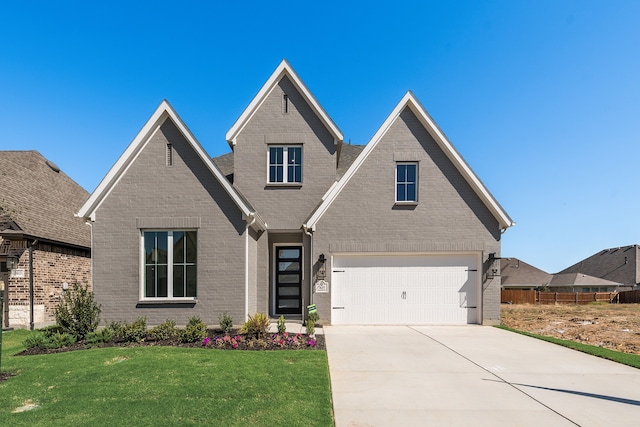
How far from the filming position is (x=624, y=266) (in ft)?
154

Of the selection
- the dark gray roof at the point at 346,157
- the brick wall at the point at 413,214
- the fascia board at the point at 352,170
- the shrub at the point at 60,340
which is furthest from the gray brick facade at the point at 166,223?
the dark gray roof at the point at 346,157

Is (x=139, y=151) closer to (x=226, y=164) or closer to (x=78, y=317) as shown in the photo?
(x=226, y=164)

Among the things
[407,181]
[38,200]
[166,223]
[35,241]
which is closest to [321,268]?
[407,181]

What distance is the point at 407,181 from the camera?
41.8 ft

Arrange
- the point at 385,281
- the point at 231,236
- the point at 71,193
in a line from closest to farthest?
the point at 231,236 → the point at 385,281 → the point at 71,193

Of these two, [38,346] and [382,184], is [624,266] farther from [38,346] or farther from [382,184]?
[38,346]

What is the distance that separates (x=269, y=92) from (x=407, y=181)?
6.12 m

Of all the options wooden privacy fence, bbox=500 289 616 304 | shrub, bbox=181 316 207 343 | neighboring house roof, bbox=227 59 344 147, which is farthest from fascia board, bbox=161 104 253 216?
wooden privacy fence, bbox=500 289 616 304

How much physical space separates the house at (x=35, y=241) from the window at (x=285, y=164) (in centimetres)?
790

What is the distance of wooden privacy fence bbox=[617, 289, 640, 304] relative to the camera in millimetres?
35688

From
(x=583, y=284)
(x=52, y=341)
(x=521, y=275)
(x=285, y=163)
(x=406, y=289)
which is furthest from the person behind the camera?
(x=521, y=275)

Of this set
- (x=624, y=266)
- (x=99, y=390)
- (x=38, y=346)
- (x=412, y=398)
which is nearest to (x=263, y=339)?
(x=99, y=390)

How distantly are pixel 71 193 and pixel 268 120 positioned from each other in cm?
1231

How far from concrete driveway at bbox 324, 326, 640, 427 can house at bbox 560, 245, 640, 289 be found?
4868 centimetres
